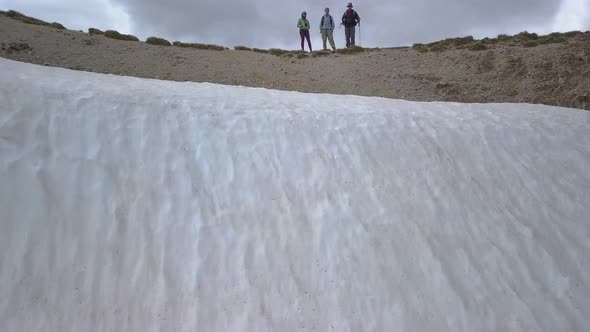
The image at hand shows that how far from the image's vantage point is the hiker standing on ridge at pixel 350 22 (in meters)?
21.6

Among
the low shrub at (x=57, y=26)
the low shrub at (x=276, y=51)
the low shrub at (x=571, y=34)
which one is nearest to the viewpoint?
→ the low shrub at (x=57, y=26)

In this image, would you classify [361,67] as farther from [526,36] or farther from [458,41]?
[526,36]

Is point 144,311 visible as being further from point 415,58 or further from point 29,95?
point 415,58

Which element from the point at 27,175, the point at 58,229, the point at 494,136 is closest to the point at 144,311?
the point at 58,229

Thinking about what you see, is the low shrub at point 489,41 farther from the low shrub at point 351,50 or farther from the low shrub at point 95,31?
the low shrub at point 95,31

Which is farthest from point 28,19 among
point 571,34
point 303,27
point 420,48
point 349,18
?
point 571,34

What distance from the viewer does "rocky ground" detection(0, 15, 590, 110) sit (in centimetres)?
1581

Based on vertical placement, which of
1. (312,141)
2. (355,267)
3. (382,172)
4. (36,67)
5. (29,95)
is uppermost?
(36,67)

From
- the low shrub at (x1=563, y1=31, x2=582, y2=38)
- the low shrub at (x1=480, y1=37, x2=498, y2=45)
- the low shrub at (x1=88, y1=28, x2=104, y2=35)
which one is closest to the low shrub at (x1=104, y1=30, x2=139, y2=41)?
the low shrub at (x1=88, y1=28, x2=104, y2=35)

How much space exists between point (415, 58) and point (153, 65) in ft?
41.3

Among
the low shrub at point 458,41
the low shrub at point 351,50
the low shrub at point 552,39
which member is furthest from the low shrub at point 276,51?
the low shrub at point 552,39

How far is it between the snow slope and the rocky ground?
10.2m

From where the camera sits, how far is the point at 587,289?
488 centimetres

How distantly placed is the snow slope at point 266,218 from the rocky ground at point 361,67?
33.5 ft
